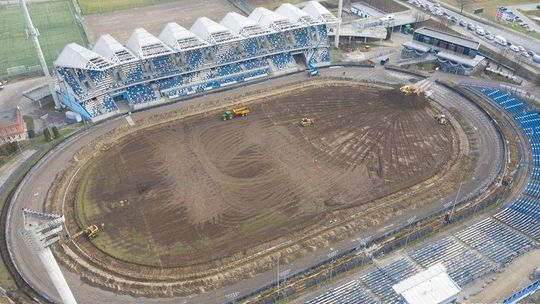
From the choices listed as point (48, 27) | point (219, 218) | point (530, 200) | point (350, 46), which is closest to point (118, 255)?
point (219, 218)

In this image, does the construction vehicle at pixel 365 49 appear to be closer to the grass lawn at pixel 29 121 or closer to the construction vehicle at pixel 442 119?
the construction vehicle at pixel 442 119

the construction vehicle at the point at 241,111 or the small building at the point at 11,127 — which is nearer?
the small building at the point at 11,127

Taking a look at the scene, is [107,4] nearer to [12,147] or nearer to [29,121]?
[29,121]

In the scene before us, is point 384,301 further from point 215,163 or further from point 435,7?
point 435,7

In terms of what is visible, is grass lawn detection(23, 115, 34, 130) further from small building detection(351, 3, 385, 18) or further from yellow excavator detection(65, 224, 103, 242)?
small building detection(351, 3, 385, 18)

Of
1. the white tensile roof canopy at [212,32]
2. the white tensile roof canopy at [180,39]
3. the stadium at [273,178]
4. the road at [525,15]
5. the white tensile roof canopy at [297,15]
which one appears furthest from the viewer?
the road at [525,15]

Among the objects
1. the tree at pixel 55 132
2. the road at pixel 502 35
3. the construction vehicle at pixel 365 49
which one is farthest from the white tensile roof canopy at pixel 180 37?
the road at pixel 502 35

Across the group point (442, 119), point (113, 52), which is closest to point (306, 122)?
point (442, 119)
